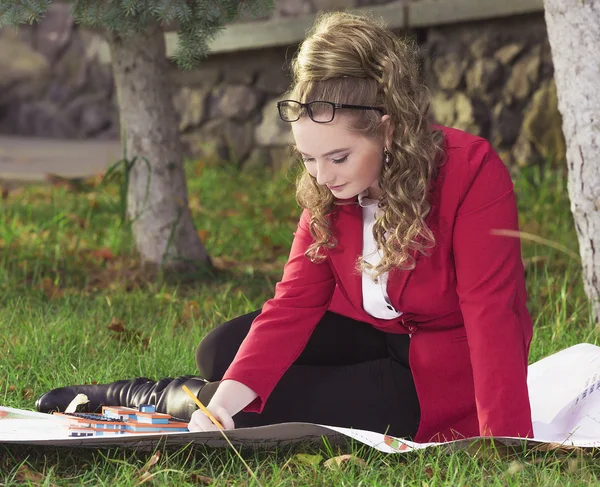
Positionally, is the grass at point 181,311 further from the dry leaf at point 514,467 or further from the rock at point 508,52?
the rock at point 508,52

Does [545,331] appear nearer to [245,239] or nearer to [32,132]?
[245,239]

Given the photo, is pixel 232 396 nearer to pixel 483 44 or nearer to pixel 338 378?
pixel 338 378

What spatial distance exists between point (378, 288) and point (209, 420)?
1.55 ft

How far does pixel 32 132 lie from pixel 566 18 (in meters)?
5.86

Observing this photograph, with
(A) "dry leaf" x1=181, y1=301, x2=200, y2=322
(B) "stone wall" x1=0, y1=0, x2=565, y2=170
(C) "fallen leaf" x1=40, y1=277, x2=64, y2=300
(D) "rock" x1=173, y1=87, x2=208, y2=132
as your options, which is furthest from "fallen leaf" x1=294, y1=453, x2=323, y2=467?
(D) "rock" x1=173, y1=87, x2=208, y2=132

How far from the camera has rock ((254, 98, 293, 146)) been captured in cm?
578

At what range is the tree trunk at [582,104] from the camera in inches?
108

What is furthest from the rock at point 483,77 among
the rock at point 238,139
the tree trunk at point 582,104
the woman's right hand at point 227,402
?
the woman's right hand at point 227,402

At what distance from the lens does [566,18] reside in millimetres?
2777

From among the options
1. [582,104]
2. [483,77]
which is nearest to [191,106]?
[483,77]

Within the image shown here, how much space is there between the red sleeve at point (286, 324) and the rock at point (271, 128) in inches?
143

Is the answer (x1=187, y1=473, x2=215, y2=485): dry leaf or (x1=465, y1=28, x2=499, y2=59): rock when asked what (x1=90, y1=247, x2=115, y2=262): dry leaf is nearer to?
(x1=187, y1=473, x2=215, y2=485): dry leaf

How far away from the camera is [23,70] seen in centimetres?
777

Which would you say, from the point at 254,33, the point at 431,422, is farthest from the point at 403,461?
the point at 254,33
